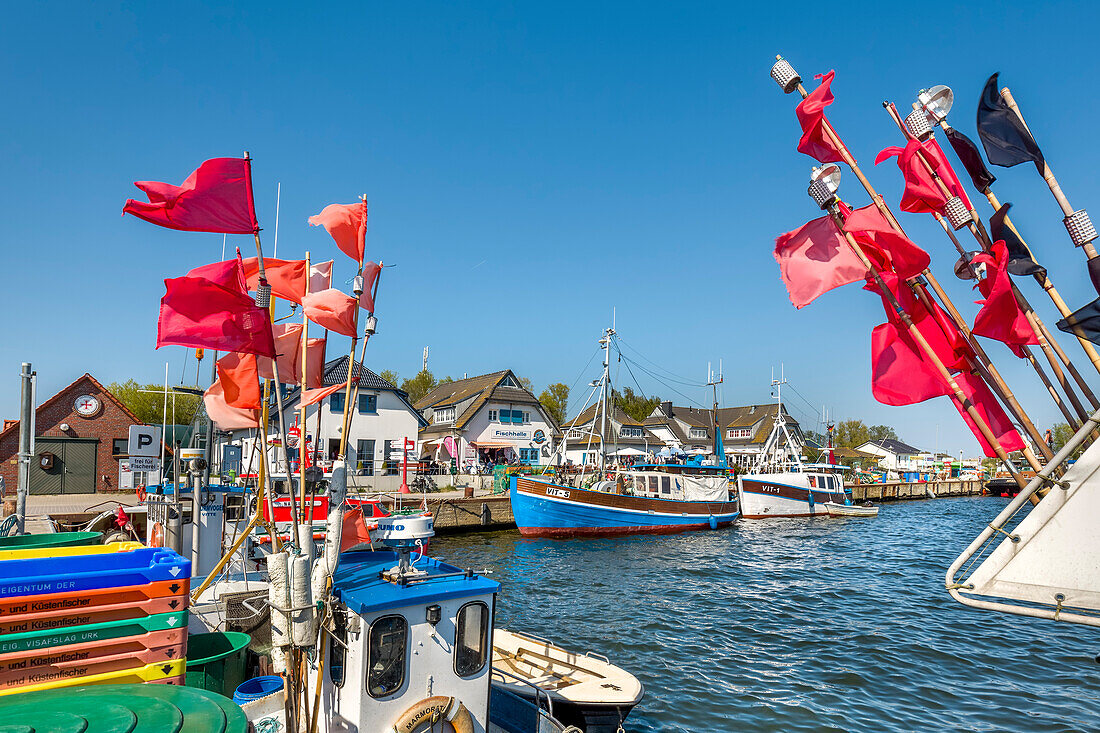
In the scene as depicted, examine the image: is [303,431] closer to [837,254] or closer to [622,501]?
[837,254]

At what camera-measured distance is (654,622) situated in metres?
18.4

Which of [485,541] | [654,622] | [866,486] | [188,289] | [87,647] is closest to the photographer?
[87,647]

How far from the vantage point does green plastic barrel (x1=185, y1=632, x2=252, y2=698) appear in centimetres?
848

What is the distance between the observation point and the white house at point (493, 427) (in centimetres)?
5284

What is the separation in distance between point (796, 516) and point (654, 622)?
32982mm

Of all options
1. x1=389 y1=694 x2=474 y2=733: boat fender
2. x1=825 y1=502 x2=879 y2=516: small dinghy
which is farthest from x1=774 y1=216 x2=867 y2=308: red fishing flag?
x1=825 y1=502 x2=879 y2=516: small dinghy

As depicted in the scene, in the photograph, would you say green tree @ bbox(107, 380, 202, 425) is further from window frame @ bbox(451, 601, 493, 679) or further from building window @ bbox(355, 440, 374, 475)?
window frame @ bbox(451, 601, 493, 679)

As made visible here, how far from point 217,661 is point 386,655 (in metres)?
3.62

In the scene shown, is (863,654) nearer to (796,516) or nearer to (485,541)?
(485,541)

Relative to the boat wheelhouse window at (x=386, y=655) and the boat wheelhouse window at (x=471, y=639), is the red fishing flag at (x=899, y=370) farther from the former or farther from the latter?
the boat wheelhouse window at (x=386, y=655)

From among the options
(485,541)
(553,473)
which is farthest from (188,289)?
(553,473)

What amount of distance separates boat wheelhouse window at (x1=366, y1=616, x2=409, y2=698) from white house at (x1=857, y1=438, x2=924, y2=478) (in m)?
109

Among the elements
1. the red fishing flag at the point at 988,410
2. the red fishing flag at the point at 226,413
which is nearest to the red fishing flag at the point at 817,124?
the red fishing flag at the point at 988,410

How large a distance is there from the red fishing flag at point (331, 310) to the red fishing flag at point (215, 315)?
1.64 feet
